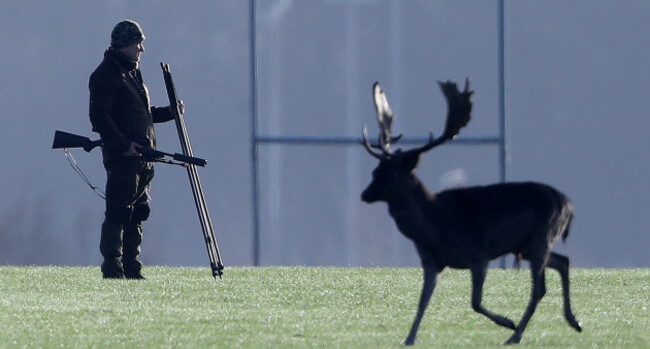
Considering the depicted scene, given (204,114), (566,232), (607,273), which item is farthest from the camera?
(204,114)

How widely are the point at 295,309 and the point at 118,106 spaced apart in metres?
2.65

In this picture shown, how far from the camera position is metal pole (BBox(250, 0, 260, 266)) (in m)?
15.0

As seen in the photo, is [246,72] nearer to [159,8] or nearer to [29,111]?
[159,8]

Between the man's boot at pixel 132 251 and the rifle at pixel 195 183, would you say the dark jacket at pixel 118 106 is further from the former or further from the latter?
the man's boot at pixel 132 251

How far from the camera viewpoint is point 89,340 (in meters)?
8.93

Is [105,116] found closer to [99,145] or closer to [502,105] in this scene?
[99,145]

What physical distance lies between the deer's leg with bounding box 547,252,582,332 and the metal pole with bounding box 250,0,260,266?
6100mm

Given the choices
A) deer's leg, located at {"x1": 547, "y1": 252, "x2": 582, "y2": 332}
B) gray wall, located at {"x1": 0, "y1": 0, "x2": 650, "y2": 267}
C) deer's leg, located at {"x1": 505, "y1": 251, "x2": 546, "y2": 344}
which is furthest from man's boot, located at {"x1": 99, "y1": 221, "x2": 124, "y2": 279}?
deer's leg, located at {"x1": 505, "y1": 251, "x2": 546, "y2": 344}

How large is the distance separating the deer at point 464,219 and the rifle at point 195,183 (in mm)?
4436

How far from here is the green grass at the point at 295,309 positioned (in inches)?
352

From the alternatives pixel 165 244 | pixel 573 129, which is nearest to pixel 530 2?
pixel 573 129

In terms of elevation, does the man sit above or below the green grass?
above

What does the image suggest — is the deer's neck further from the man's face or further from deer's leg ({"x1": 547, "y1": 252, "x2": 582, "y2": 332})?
the man's face

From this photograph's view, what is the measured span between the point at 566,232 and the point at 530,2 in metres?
6.05
